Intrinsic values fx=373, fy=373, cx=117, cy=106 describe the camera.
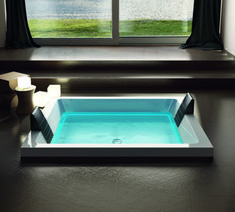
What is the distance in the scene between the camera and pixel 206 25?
19.0ft

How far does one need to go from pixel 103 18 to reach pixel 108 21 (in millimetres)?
96

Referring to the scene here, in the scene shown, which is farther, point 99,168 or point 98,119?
point 98,119

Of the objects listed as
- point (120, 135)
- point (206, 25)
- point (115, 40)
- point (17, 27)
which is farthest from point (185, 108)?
point (17, 27)

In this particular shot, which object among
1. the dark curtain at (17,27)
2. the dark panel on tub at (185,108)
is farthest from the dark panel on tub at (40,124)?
the dark curtain at (17,27)

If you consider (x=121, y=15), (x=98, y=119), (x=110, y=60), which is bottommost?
(x=98, y=119)

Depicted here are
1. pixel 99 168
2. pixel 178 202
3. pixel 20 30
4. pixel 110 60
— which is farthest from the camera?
pixel 20 30

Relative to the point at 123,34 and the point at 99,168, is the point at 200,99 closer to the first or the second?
the point at 99,168

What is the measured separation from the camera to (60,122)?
3.79 m

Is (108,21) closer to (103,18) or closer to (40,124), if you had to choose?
(103,18)

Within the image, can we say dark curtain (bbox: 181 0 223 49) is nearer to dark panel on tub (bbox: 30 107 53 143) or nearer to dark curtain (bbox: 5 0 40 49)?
dark curtain (bbox: 5 0 40 49)

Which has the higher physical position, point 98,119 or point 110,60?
point 110,60

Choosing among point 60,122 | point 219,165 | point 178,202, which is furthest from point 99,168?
point 60,122

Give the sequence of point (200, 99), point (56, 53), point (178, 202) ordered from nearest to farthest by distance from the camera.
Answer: point (178, 202), point (200, 99), point (56, 53)

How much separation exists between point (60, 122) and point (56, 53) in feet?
6.34
